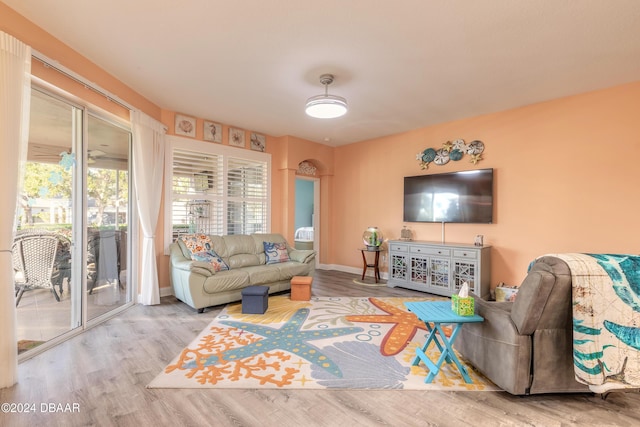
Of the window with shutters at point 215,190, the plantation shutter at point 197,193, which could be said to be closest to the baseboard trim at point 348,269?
the window with shutters at point 215,190

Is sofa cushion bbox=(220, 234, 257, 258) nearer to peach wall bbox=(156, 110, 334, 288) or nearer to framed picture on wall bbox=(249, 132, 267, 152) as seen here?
peach wall bbox=(156, 110, 334, 288)

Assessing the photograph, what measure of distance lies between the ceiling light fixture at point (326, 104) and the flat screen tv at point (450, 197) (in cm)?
249

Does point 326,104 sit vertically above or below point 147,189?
above

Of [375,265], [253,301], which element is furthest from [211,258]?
[375,265]

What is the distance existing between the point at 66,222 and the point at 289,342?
2601 mm

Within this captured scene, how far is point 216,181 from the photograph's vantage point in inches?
204

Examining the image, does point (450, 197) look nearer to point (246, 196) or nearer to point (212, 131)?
point (246, 196)

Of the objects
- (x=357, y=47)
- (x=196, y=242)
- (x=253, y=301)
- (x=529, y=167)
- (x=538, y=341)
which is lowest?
(x=253, y=301)

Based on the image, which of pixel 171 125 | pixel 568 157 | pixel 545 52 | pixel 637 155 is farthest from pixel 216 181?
pixel 637 155

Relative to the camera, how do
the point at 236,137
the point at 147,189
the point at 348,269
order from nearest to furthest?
the point at 147,189
the point at 236,137
the point at 348,269

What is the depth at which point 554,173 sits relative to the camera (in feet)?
13.0

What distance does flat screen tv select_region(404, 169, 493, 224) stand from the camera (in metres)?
4.51

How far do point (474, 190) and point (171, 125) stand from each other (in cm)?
→ 490

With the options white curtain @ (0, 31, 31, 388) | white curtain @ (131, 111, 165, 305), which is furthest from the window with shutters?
white curtain @ (0, 31, 31, 388)
